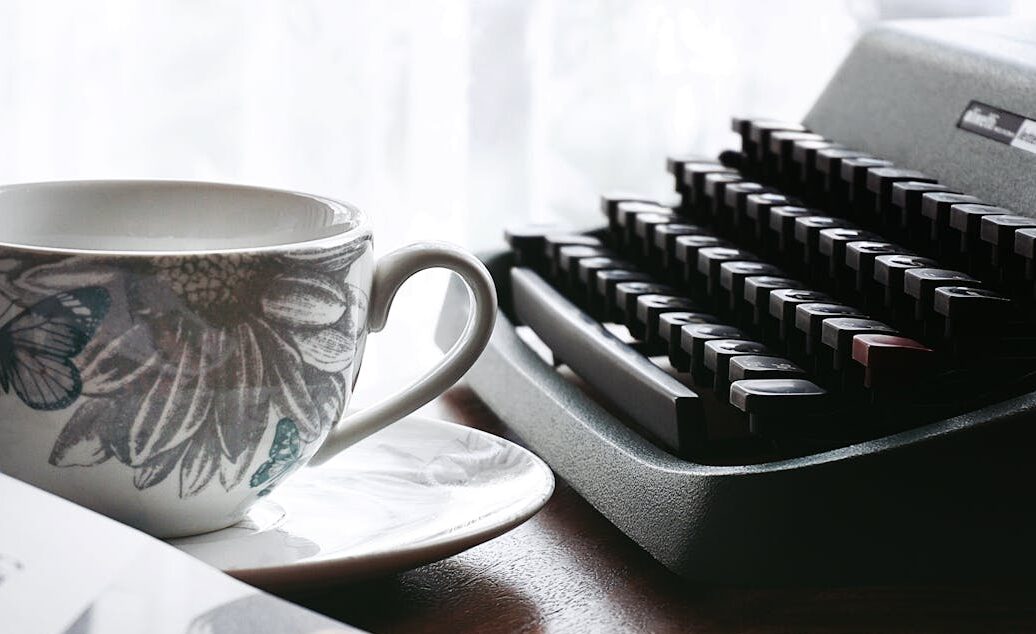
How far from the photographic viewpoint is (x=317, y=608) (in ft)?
1.61

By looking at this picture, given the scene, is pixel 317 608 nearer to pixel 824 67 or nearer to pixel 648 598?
pixel 648 598

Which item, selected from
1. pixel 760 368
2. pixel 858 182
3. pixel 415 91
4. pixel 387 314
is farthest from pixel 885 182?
pixel 415 91

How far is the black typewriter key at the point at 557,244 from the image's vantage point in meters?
0.86

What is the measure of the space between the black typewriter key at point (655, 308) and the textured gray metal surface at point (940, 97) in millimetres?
204

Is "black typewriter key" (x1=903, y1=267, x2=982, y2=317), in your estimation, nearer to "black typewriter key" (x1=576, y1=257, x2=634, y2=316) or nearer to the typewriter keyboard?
the typewriter keyboard

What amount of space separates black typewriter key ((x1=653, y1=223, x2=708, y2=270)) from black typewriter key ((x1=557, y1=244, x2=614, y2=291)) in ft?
0.13

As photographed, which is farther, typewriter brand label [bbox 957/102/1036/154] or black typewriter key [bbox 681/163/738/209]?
black typewriter key [bbox 681/163/738/209]

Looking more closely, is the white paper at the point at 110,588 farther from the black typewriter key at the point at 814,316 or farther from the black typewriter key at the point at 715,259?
the black typewriter key at the point at 715,259

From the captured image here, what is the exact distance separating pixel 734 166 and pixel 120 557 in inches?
26.8

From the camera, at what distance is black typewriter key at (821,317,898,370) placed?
586mm

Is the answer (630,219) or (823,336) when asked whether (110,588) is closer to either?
(823,336)

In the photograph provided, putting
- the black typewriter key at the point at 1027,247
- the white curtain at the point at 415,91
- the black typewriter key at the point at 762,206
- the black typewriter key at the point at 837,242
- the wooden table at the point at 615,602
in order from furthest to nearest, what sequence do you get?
the white curtain at the point at 415,91 < the black typewriter key at the point at 762,206 < the black typewriter key at the point at 837,242 < the black typewriter key at the point at 1027,247 < the wooden table at the point at 615,602

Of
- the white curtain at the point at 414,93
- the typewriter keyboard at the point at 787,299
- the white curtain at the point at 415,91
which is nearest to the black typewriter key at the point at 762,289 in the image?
the typewriter keyboard at the point at 787,299

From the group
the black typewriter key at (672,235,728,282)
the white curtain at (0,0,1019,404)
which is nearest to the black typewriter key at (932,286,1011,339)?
the black typewriter key at (672,235,728,282)
